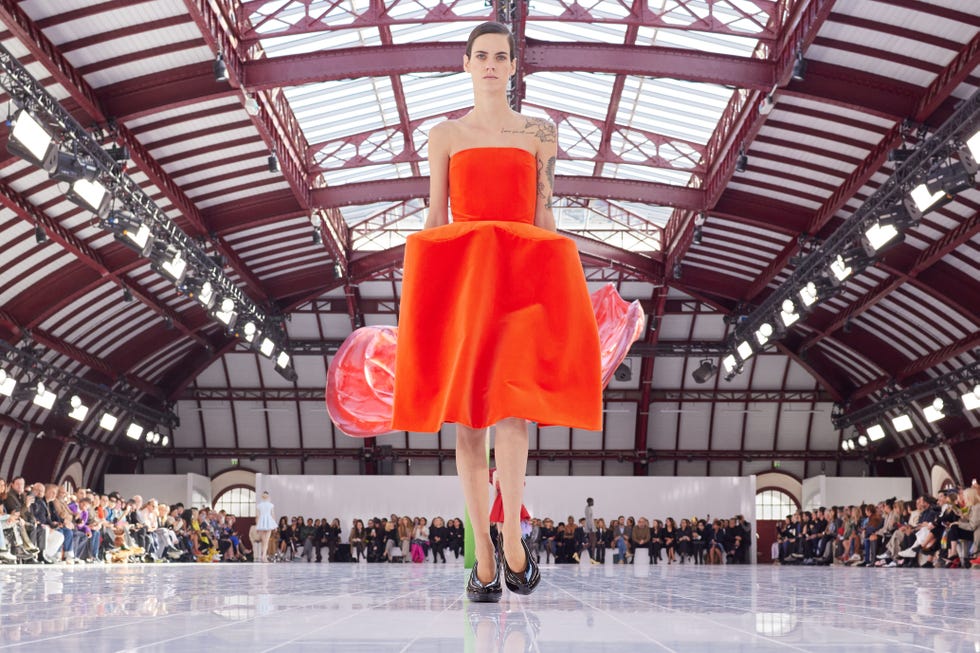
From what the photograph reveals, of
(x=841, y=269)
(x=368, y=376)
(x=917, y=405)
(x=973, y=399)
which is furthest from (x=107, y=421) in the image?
(x=368, y=376)

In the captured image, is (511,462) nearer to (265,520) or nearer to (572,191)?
(572,191)

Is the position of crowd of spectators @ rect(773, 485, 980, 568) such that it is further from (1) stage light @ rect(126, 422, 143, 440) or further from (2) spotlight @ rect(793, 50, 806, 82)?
(1) stage light @ rect(126, 422, 143, 440)

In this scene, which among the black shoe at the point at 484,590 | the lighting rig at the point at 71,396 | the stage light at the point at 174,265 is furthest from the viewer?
the lighting rig at the point at 71,396

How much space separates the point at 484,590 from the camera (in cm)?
404

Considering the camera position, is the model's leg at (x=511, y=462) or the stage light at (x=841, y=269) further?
the stage light at (x=841, y=269)

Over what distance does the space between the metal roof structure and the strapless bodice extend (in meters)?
10.4

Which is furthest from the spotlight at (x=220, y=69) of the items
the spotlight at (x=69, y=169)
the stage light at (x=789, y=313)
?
the stage light at (x=789, y=313)

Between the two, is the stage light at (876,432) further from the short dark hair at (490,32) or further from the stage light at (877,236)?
the short dark hair at (490,32)

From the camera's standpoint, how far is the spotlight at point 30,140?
12133 millimetres

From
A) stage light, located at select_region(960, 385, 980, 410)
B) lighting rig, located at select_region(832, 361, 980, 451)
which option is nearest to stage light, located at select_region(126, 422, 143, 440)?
lighting rig, located at select_region(832, 361, 980, 451)

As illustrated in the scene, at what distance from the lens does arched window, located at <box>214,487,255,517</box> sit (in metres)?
35.8

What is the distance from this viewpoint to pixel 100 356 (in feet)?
89.9

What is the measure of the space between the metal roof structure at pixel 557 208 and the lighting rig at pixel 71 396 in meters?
0.32

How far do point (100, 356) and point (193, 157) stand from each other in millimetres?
10942
